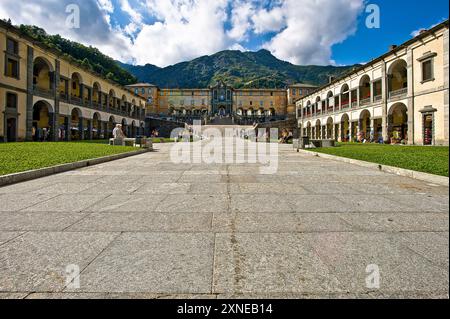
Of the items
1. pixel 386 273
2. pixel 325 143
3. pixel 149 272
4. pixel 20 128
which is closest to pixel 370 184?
pixel 386 273

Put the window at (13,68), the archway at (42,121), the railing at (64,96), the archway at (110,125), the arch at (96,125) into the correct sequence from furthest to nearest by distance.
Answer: the archway at (110,125) → the arch at (96,125) → the railing at (64,96) → the archway at (42,121) → the window at (13,68)

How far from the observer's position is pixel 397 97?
27.2 m

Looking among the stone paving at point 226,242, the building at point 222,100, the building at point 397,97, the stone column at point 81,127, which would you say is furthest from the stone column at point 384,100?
the building at point 222,100

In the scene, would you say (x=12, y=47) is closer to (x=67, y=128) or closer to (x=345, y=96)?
(x=67, y=128)

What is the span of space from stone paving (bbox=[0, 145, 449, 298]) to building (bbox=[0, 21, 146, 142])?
79.3ft

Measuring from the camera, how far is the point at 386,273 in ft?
7.26

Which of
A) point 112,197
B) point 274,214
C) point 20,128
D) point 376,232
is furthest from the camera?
point 20,128

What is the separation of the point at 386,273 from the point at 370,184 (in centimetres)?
468

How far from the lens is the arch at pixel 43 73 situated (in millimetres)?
28516

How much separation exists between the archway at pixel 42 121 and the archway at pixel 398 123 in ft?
126

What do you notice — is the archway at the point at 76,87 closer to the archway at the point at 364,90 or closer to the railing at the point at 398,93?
the archway at the point at 364,90

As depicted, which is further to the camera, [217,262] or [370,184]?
[370,184]

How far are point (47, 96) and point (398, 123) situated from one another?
39.6 m
